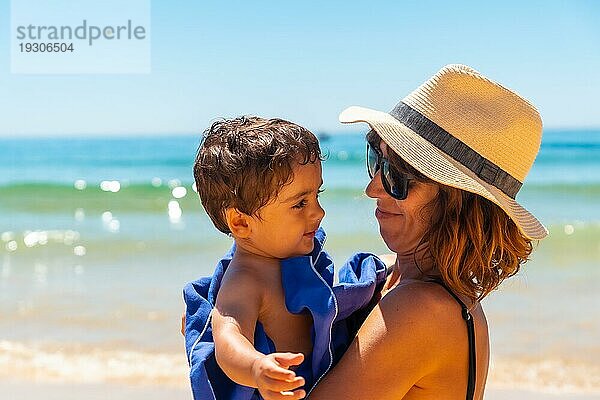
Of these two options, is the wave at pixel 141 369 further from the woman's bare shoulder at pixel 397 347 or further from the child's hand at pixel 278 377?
the child's hand at pixel 278 377

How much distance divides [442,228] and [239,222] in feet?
1.43

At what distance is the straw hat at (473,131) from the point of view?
2105mm

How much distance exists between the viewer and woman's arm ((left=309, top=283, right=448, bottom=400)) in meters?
1.96

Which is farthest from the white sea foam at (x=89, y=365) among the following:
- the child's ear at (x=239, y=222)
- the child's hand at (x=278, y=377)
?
the child's hand at (x=278, y=377)

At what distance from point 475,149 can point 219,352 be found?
0.71 meters

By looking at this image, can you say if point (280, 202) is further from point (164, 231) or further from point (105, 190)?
point (105, 190)

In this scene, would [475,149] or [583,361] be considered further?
[583,361]

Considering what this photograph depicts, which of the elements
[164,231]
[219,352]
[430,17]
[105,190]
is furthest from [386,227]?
[430,17]

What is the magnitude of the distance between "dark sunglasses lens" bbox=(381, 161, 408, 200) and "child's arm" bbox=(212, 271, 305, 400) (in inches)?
14.8

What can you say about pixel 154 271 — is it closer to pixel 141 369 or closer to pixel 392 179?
pixel 141 369

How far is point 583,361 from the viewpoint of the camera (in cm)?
649

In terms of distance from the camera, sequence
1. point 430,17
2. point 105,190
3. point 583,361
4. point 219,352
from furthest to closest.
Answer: point 430,17
point 105,190
point 583,361
point 219,352

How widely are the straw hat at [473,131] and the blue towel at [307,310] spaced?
0.30 metres

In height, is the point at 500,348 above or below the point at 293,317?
below
